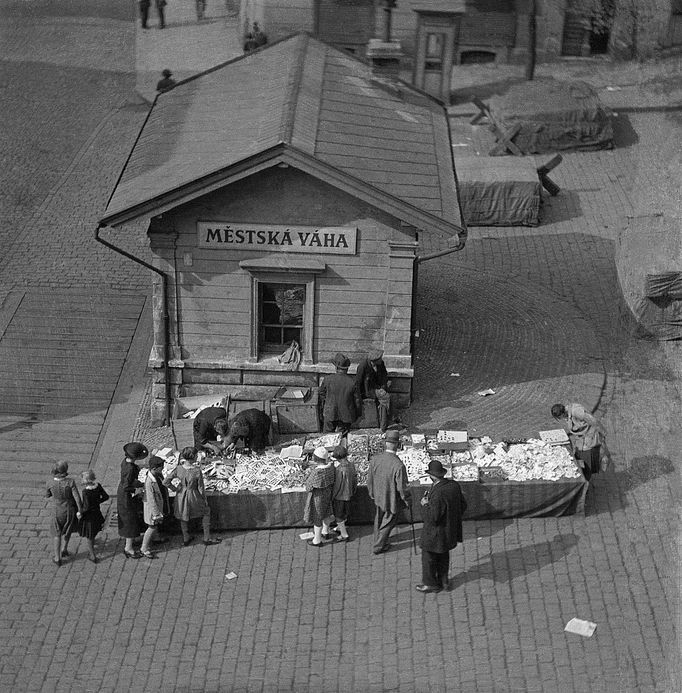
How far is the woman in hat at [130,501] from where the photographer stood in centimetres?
1599

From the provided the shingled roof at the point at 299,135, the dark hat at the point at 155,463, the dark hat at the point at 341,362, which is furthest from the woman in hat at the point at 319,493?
the shingled roof at the point at 299,135

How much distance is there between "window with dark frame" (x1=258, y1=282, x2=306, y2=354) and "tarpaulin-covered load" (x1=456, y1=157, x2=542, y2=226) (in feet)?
27.8

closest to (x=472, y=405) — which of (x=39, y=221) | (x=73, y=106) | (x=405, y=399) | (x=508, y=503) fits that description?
(x=405, y=399)

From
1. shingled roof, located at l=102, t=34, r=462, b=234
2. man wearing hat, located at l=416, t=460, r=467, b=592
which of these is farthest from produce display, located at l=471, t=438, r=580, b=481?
shingled roof, located at l=102, t=34, r=462, b=234

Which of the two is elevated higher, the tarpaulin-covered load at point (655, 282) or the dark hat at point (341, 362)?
the dark hat at point (341, 362)

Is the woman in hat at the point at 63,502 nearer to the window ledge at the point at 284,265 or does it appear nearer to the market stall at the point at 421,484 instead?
the market stall at the point at 421,484

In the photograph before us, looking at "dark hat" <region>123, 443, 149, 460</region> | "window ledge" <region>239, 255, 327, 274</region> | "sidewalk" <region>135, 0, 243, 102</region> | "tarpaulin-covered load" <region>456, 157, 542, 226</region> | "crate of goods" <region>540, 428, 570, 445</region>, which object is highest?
"window ledge" <region>239, 255, 327, 274</region>

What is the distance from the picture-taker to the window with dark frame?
1928cm

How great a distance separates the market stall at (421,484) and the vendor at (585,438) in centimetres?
19

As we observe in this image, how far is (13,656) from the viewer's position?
14570 millimetres

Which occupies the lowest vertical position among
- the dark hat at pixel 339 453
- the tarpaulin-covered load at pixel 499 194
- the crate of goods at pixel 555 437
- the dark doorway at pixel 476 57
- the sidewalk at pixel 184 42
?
the sidewalk at pixel 184 42

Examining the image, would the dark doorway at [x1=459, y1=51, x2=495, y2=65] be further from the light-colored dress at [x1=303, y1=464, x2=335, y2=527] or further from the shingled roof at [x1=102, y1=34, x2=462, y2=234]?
the light-colored dress at [x1=303, y1=464, x2=335, y2=527]

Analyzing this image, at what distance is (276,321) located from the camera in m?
19.7

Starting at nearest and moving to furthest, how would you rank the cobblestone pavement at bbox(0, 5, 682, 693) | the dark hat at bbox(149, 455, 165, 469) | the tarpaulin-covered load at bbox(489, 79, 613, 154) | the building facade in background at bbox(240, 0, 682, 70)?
the cobblestone pavement at bbox(0, 5, 682, 693), the dark hat at bbox(149, 455, 165, 469), the tarpaulin-covered load at bbox(489, 79, 613, 154), the building facade in background at bbox(240, 0, 682, 70)
